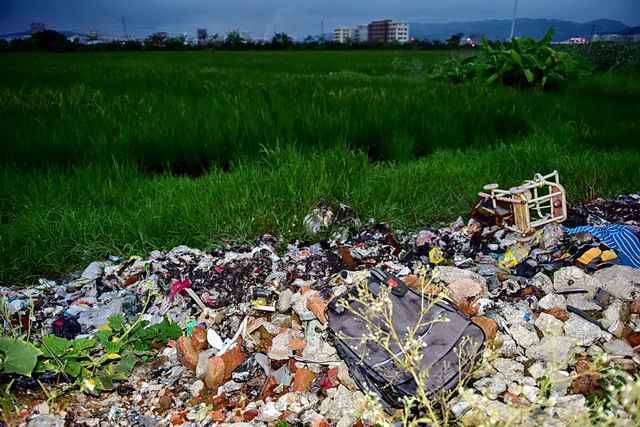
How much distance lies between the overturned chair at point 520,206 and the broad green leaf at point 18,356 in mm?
2232

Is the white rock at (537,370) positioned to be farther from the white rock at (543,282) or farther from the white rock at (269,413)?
the white rock at (269,413)

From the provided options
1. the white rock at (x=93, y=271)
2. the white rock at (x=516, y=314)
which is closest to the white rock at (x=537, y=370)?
the white rock at (x=516, y=314)

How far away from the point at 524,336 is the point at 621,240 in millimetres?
1052

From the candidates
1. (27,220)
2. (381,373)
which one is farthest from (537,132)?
(27,220)

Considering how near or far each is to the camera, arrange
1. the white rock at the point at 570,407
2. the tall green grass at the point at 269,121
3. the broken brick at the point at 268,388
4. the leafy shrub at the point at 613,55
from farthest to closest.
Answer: the leafy shrub at the point at 613,55
the tall green grass at the point at 269,121
the broken brick at the point at 268,388
the white rock at the point at 570,407

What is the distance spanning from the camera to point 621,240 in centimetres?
258

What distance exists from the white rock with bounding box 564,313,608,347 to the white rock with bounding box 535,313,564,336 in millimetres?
31

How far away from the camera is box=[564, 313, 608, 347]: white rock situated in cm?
192

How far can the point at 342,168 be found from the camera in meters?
3.44

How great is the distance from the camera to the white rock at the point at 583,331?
75.7 inches

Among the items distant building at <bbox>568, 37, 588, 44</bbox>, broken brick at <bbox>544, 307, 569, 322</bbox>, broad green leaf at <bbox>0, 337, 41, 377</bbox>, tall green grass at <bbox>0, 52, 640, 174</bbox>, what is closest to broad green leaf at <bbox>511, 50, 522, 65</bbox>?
tall green grass at <bbox>0, 52, 640, 174</bbox>

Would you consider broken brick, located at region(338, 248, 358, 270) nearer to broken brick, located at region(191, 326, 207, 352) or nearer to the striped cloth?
broken brick, located at region(191, 326, 207, 352)

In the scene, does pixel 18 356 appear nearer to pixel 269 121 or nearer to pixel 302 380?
pixel 302 380

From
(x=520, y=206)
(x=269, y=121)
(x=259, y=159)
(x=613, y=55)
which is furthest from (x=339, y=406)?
(x=613, y=55)
